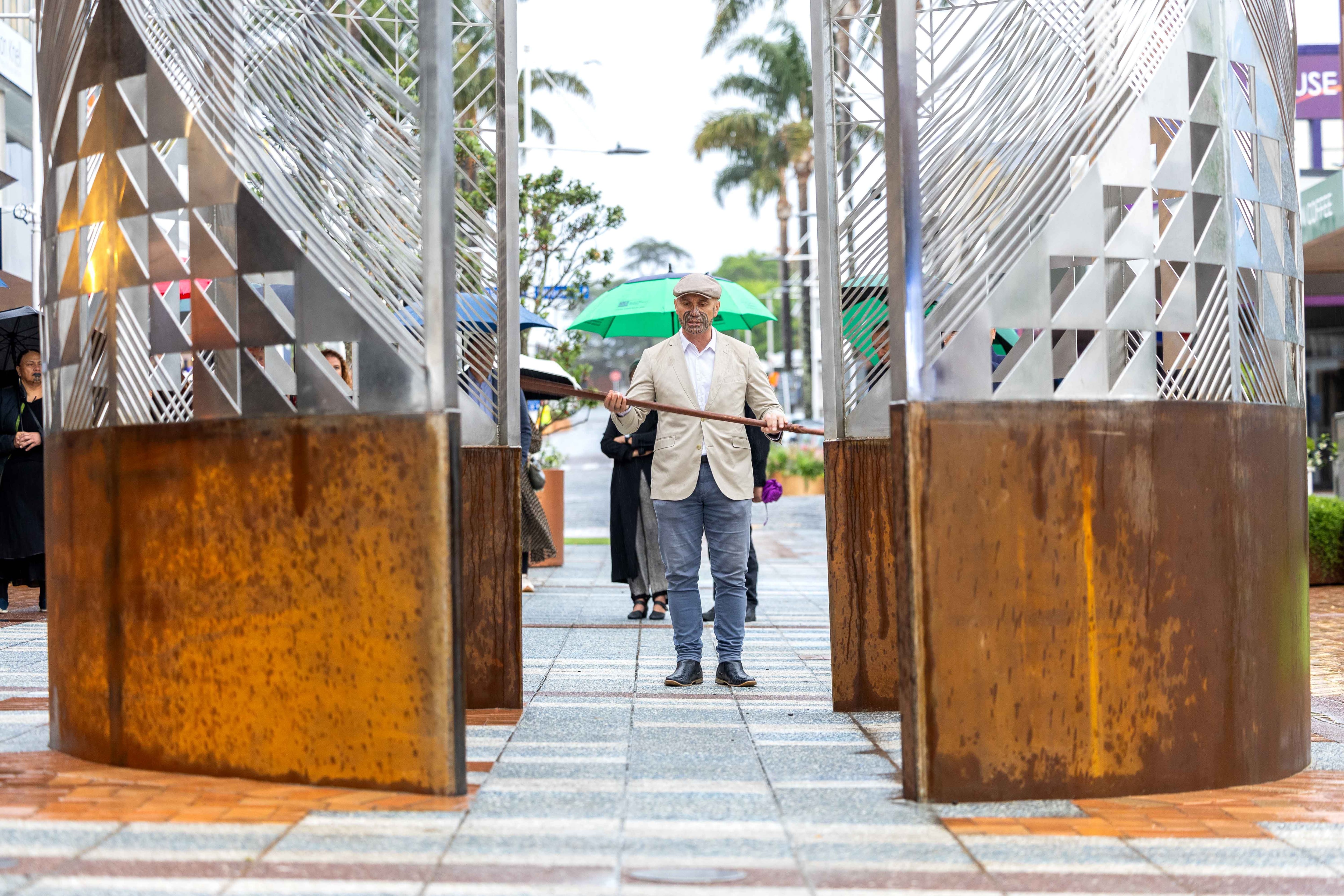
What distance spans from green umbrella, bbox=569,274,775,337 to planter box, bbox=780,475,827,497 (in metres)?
19.8

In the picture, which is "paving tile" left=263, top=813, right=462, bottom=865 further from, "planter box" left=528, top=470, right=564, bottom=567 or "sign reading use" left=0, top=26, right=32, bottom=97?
"sign reading use" left=0, top=26, right=32, bottom=97

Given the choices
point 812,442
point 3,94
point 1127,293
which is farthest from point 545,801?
point 812,442

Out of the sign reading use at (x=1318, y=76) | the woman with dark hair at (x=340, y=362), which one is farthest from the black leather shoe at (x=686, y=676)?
the sign reading use at (x=1318, y=76)

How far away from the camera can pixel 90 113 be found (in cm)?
490

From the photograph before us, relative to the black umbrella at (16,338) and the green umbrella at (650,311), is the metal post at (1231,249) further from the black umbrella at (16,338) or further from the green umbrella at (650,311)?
the black umbrella at (16,338)

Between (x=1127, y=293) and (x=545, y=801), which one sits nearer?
(x=545, y=801)

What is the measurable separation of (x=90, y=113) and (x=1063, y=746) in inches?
154

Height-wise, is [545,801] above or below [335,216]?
below

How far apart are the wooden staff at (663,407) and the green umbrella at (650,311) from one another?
2.91 m

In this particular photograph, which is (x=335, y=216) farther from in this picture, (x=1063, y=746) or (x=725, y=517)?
(x=1063, y=746)

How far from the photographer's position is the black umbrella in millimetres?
9695

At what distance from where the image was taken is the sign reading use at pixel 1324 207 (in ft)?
65.9

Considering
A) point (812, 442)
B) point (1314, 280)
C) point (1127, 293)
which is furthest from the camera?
point (812, 442)

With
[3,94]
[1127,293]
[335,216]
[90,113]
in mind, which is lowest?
[1127,293]
